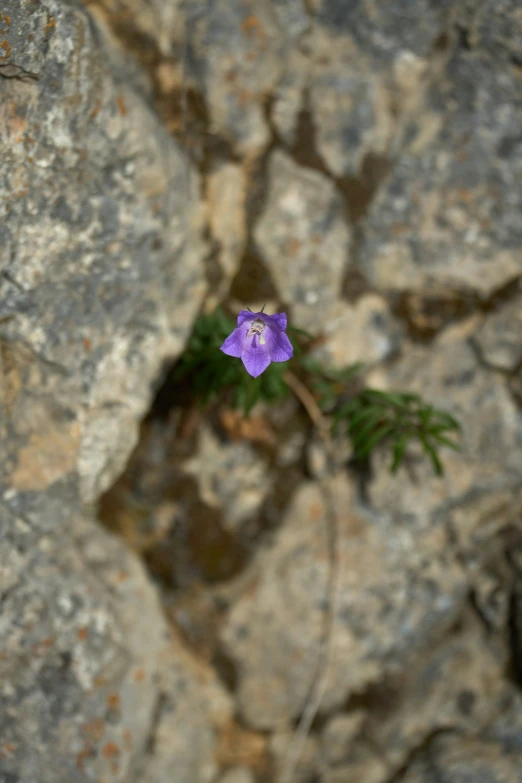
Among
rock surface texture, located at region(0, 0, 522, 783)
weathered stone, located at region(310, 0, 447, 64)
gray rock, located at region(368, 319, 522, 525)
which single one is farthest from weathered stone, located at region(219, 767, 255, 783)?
weathered stone, located at region(310, 0, 447, 64)

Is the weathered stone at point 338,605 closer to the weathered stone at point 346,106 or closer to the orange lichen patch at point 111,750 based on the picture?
the orange lichen patch at point 111,750

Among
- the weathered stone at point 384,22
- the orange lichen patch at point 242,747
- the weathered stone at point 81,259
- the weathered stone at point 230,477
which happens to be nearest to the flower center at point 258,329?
the weathered stone at point 81,259

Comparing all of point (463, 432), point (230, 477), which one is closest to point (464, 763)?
point (463, 432)

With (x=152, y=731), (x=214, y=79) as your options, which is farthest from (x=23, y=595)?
(x=214, y=79)

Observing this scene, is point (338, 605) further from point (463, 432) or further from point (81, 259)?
point (81, 259)

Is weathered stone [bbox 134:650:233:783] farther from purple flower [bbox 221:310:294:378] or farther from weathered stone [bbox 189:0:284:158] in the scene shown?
weathered stone [bbox 189:0:284:158]

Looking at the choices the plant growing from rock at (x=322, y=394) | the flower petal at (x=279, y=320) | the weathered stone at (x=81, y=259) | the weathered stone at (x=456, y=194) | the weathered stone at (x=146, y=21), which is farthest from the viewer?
the weathered stone at (x=456, y=194)
